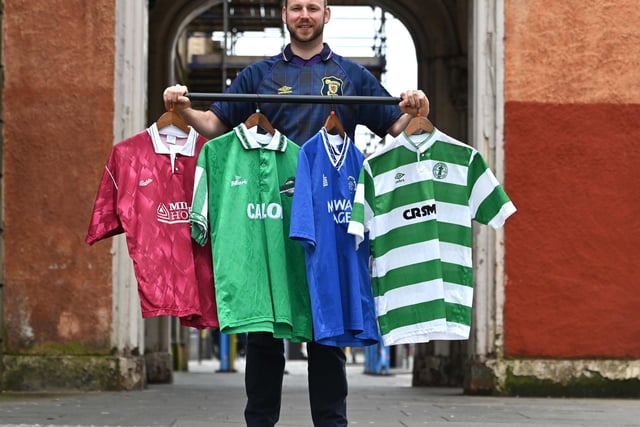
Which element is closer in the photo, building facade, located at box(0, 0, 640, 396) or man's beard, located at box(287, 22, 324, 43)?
man's beard, located at box(287, 22, 324, 43)

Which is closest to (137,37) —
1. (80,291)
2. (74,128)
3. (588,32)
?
(74,128)

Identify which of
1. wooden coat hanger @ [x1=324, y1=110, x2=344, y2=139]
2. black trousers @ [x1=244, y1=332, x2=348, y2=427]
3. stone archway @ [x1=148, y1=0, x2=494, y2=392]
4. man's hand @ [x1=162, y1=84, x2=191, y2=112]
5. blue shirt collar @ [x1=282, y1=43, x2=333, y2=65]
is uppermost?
stone archway @ [x1=148, y1=0, x2=494, y2=392]

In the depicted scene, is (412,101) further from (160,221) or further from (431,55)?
(431,55)

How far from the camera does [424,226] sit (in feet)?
18.3

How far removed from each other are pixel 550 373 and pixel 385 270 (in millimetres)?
6264

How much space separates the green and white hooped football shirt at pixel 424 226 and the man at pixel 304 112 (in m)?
0.20

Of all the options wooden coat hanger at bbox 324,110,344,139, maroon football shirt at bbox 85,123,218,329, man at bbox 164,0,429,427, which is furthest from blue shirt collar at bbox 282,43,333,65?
maroon football shirt at bbox 85,123,218,329

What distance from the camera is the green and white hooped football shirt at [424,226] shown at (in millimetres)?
5551

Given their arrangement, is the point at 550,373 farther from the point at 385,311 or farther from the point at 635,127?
the point at 385,311

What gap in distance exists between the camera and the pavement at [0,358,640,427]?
8023mm

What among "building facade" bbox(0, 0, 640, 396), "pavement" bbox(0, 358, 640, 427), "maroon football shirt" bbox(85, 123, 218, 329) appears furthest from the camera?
"building facade" bbox(0, 0, 640, 396)

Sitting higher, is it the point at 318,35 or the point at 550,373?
the point at 318,35

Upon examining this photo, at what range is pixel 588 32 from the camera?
11.8 m

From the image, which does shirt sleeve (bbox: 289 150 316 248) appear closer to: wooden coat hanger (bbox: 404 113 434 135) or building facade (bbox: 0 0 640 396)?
wooden coat hanger (bbox: 404 113 434 135)
